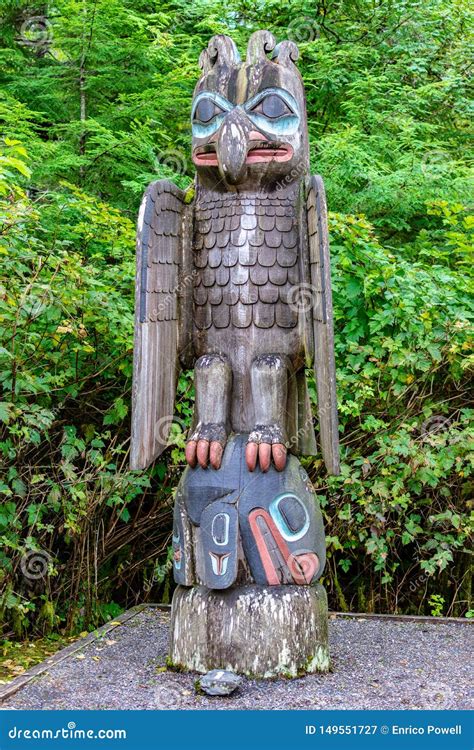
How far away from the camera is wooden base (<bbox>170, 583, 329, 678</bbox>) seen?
3.35 metres

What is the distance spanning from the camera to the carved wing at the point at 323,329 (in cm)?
346

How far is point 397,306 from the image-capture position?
503 cm

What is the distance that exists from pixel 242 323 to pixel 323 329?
1.32ft

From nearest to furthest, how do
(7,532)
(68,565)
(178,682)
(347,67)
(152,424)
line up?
(178,682)
(152,424)
(7,532)
(68,565)
(347,67)

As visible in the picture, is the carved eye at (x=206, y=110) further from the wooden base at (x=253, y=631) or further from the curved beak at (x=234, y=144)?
the wooden base at (x=253, y=631)

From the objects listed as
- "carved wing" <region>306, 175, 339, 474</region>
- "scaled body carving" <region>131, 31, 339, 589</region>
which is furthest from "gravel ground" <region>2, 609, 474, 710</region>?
"carved wing" <region>306, 175, 339, 474</region>

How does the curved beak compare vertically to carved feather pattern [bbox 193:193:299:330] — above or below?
above

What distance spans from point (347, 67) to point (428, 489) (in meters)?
4.34

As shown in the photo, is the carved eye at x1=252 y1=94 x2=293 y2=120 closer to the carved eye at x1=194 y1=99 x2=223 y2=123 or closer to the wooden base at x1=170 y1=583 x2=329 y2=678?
the carved eye at x1=194 y1=99 x2=223 y2=123

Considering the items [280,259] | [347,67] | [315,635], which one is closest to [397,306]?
[280,259]

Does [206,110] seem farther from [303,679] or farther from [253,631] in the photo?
[303,679]

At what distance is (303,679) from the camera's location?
11.0ft

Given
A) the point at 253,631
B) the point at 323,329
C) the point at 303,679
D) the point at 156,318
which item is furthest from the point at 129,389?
the point at 303,679

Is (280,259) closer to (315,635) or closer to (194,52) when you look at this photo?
(315,635)
